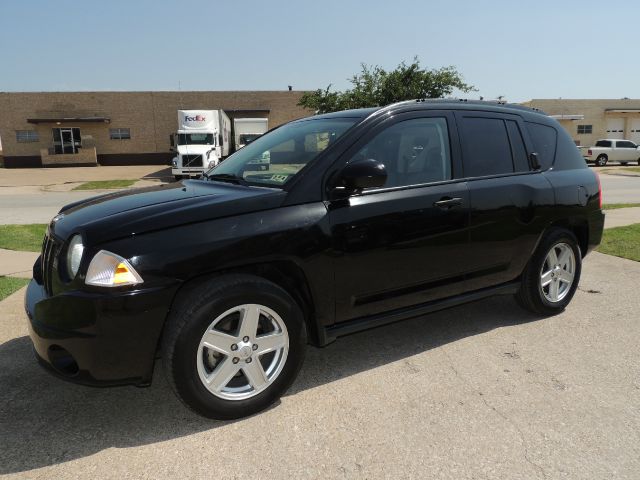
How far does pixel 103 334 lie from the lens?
8.46 feet

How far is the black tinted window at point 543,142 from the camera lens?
454 centimetres

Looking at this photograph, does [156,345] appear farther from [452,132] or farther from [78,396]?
[452,132]

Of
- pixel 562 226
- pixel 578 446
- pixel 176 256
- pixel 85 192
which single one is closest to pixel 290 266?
pixel 176 256

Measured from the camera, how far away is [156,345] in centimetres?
272

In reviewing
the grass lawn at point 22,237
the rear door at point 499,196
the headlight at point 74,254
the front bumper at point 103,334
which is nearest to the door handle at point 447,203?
the rear door at point 499,196

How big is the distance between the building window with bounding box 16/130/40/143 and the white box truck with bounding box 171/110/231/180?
68.3 feet

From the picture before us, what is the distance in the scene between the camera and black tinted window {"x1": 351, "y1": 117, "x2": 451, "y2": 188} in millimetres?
3551

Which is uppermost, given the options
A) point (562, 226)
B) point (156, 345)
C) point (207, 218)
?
point (207, 218)

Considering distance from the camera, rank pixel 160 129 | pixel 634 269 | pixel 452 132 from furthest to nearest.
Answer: pixel 160 129 → pixel 634 269 → pixel 452 132

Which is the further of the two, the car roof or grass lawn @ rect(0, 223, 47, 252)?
grass lawn @ rect(0, 223, 47, 252)

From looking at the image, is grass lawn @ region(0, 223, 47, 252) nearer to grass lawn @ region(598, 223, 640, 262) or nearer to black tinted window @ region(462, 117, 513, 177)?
black tinted window @ region(462, 117, 513, 177)

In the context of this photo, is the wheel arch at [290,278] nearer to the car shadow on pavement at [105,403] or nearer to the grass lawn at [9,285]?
the car shadow on pavement at [105,403]

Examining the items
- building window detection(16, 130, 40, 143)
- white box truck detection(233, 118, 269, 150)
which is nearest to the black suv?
white box truck detection(233, 118, 269, 150)

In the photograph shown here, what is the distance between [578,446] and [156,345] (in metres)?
2.30
